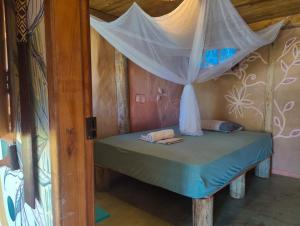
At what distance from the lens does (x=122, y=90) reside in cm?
340

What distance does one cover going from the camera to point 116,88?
335 cm

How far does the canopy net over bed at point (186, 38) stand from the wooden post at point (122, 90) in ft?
2.44

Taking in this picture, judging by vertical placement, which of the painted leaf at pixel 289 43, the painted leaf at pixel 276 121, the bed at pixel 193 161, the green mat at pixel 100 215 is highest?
the painted leaf at pixel 289 43

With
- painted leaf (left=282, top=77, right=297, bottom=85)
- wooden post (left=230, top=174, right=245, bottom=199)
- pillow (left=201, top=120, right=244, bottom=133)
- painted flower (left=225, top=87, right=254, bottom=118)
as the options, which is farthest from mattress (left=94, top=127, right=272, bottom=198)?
painted leaf (left=282, top=77, right=297, bottom=85)

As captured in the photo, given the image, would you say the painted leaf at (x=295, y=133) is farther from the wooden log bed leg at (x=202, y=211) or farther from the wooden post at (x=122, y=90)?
the wooden post at (x=122, y=90)

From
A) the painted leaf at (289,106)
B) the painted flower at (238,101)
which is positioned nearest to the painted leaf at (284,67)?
the painted leaf at (289,106)

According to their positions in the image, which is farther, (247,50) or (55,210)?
(247,50)

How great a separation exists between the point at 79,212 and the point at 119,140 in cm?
202

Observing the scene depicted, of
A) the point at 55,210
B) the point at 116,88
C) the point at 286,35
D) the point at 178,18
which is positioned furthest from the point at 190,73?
the point at 55,210

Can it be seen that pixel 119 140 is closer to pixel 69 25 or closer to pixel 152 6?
pixel 152 6

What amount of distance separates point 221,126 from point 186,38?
1.58m

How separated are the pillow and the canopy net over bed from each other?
55 centimetres

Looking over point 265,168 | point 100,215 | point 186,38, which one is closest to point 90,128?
point 100,215

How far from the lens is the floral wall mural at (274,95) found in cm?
342
